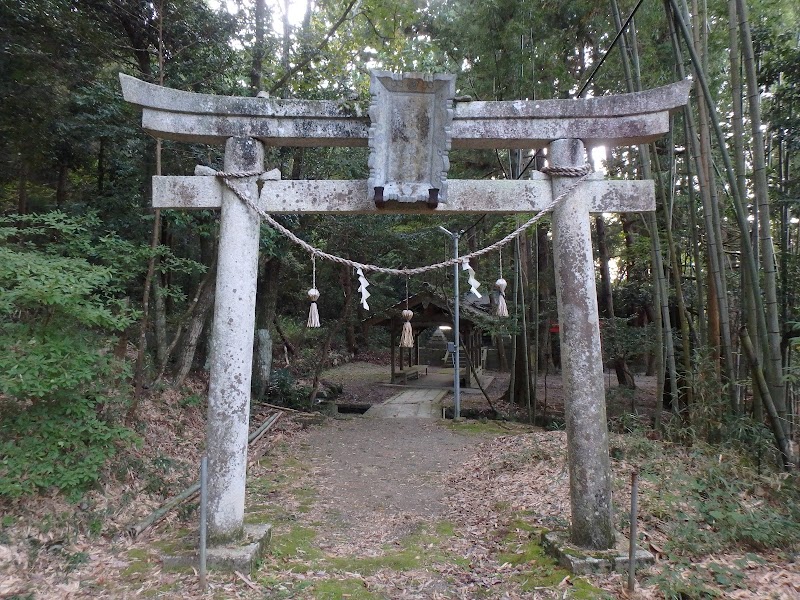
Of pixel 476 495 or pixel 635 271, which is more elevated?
pixel 635 271

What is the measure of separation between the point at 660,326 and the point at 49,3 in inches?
370

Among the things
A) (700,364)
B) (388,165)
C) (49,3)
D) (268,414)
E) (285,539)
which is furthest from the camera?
(268,414)

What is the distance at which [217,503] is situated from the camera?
364 cm

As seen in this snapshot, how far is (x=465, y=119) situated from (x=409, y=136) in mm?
514

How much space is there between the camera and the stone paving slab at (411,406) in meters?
11.1

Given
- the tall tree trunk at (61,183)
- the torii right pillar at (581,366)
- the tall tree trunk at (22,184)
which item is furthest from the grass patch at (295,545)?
the tall tree trunk at (61,183)

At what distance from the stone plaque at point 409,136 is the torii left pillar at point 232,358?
1.09 m

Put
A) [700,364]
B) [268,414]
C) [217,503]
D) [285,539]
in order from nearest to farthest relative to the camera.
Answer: [217,503] < [285,539] < [700,364] < [268,414]

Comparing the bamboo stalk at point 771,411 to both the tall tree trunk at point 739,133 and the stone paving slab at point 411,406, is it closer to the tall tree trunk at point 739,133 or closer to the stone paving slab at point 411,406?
the tall tree trunk at point 739,133

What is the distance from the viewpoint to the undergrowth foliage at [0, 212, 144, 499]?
12.2ft

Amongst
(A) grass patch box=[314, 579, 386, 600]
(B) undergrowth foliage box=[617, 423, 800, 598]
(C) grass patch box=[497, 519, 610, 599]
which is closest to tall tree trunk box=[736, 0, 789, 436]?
(B) undergrowth foliage box=[617, 423, 800, 598]

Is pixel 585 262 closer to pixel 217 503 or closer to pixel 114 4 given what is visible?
pixel 217 503

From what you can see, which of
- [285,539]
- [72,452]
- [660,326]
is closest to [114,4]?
[72,452]

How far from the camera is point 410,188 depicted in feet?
12.9
